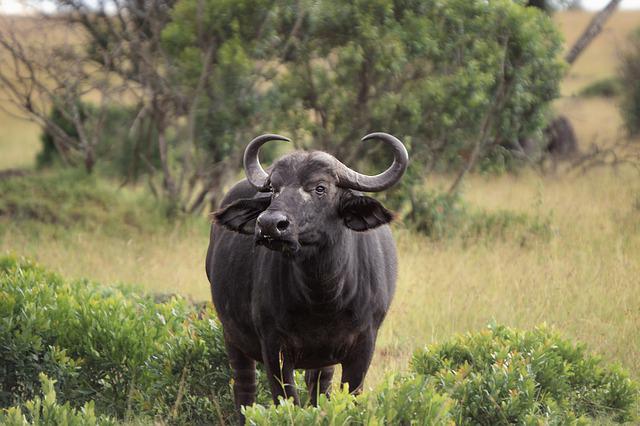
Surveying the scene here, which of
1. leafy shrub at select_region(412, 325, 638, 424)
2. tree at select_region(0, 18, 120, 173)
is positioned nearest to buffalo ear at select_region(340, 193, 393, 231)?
leafy shrub at select_region(412, 325, 638, 424)

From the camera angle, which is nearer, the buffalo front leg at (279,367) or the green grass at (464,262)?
the buffalo front leg at (279,367)

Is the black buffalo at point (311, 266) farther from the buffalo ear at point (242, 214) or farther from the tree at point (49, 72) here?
the tree at point (49, 72)

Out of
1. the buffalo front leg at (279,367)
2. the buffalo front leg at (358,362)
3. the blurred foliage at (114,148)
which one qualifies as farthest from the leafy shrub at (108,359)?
the blurred foliage at (114,148)

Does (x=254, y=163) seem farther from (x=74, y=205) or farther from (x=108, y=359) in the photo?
(x=74, y=205)

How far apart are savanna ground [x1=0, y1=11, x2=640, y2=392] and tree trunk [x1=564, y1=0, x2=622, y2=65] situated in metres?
2.42

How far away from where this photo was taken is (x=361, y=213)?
526 cm

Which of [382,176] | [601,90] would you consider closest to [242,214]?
[382,176]

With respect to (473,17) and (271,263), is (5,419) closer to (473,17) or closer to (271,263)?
(271,263)

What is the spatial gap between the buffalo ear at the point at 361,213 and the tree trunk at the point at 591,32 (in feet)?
39.0

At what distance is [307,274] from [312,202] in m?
0.45

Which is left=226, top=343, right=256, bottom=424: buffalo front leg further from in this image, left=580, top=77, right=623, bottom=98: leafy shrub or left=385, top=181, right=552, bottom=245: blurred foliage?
left=580, top=77, right=623, bottom=98: leafy shrub

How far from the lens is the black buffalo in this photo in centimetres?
507

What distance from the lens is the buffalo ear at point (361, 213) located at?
17.1ft

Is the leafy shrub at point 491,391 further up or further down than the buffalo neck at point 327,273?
further down
